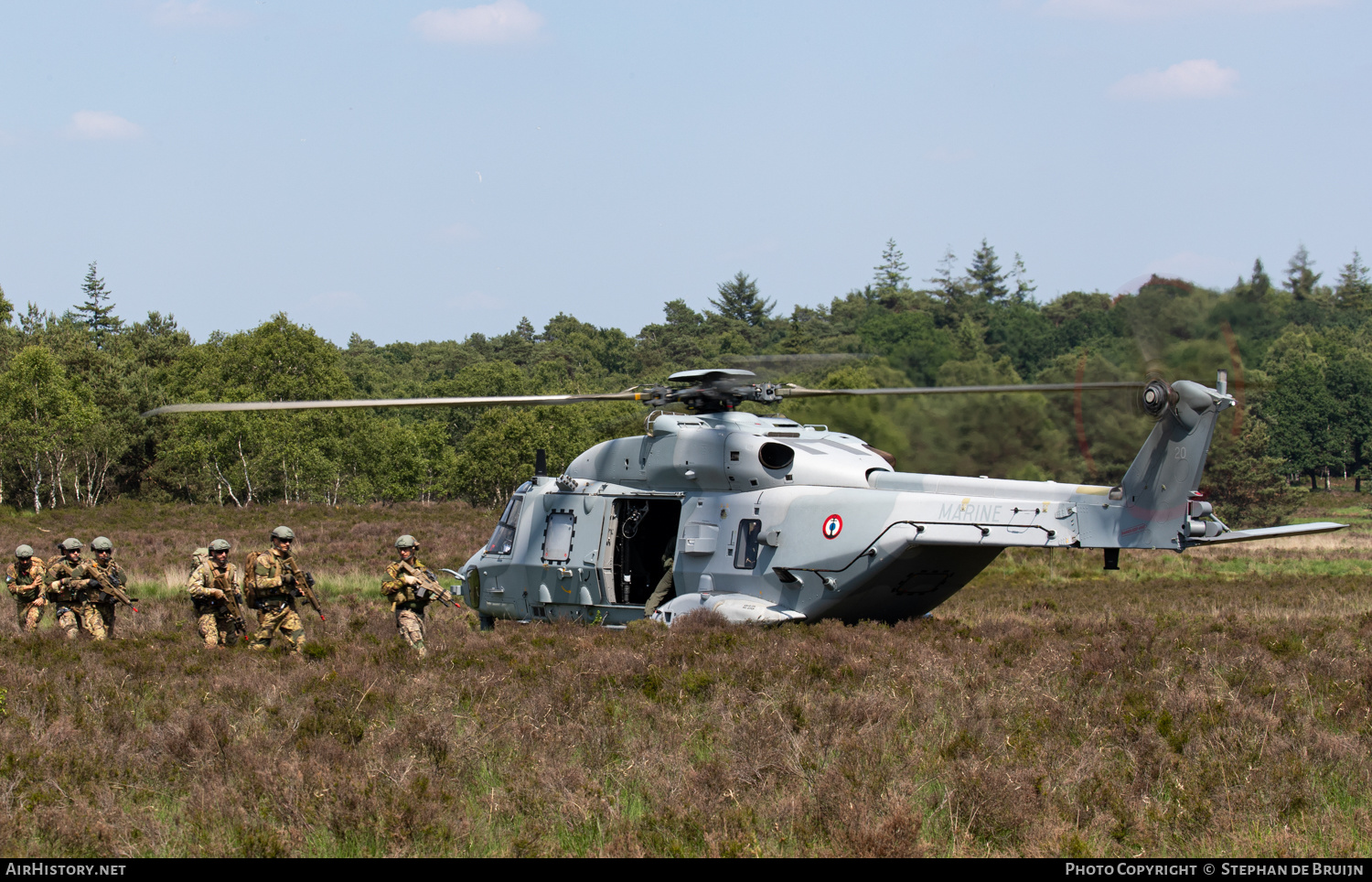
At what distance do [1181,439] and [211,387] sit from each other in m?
66.8

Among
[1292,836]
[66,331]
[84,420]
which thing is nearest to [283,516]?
[84,420]

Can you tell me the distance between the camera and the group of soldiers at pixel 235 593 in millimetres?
12805

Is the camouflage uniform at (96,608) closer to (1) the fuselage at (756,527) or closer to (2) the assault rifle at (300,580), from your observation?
(2) the assault rifle at (300,580)

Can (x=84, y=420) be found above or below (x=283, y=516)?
above

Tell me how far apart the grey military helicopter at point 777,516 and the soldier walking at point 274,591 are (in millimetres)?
1703

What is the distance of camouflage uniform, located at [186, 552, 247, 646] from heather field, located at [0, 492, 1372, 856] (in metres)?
0.39

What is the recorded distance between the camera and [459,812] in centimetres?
686

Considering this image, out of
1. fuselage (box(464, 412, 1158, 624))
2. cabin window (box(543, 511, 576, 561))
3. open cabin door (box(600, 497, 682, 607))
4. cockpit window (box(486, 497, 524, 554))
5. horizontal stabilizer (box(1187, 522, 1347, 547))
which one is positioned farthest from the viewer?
cockpit window (box(486, 497, 524, 554))

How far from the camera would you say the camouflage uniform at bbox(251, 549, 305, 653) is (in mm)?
12719

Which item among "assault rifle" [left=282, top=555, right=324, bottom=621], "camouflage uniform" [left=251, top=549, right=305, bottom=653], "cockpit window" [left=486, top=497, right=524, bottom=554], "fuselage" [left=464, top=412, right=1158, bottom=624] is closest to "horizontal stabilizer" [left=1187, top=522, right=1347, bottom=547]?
"fuselage" [left=464, top=412, right=1158, bottom=624]

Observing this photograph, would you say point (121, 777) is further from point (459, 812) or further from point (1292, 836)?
point (1292, 836)

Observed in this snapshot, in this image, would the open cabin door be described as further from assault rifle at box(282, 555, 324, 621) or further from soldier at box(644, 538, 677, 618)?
assault rifle at box(282, 555, 324, 621)

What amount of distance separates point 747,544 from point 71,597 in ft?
26.1

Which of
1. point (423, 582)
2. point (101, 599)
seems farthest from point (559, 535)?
point (101, 599)
